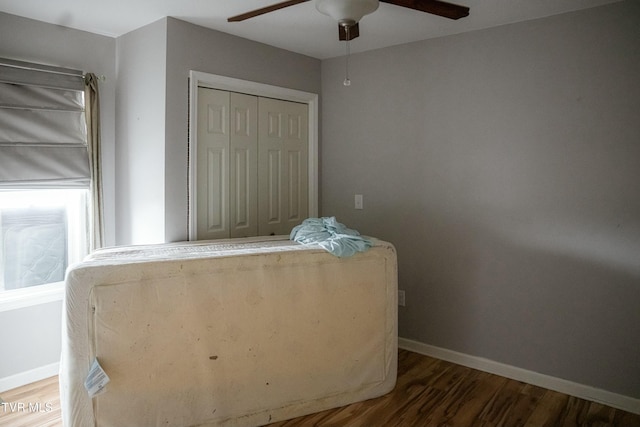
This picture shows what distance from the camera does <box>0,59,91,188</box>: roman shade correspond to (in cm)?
271

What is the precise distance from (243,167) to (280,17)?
1098 millimetres

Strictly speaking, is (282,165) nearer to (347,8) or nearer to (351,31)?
(351,31)

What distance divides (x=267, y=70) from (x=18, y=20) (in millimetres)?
1615

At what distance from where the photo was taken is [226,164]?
322 cm

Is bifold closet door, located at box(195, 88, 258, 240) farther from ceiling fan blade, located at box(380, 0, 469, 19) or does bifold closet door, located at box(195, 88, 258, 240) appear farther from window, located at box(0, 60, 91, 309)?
ceiling fan blade, located at box(380, 0, 469, 19)

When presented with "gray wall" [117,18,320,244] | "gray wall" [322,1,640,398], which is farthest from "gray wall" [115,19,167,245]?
"gray wall" [322,1,640,398]

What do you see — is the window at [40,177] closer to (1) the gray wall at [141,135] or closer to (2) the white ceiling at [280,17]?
(1) the gray wall at [141,135]

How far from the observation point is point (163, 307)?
6.95 ft

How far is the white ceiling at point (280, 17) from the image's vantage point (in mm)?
2566

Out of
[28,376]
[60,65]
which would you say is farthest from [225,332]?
[60,65]

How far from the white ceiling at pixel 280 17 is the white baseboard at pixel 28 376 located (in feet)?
7.47

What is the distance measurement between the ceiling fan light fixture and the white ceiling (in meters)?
0.41

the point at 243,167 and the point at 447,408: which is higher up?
the point at 243,167

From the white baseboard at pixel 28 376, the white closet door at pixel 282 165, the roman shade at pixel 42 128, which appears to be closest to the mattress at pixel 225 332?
the white closet door at pixel 282 165
